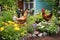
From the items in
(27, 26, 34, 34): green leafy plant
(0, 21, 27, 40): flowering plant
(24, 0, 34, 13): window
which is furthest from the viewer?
(24, 0, 34, 13): window

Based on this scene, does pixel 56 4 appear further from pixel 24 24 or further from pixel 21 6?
pixel 21 6

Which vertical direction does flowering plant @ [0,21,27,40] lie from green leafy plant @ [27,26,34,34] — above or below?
above

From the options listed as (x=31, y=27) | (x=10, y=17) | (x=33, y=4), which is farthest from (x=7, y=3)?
(x=33, y=4)

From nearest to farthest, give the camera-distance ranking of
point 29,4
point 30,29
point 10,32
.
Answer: point 10,32 → point 30,29 → point 29,4

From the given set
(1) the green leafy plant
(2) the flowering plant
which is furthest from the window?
(2) the flowering plant

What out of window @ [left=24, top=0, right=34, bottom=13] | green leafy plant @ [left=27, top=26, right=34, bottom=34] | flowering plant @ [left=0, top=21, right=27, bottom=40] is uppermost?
flowering plant @ [left=0, top=21, right=27, bottom=40]

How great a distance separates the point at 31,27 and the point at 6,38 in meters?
1.76

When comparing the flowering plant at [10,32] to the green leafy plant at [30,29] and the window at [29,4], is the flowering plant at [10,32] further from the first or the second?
the window at [29,4]

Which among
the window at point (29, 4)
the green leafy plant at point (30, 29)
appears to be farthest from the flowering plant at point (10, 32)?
the window at point (29, 4)

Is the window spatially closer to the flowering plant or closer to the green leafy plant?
the green leafy plant

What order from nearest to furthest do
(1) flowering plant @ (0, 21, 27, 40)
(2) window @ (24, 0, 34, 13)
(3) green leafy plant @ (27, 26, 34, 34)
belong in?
(1) flowering plant @ (0, 21, 27, 40) < (3) green leafy plant @ (27, 26, 34, 34) < (2) window @ (24, 0, 34, 13)

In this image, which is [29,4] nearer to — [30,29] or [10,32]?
[30,29]

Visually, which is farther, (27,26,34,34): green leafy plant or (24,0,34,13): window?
(24,0,34,13): window

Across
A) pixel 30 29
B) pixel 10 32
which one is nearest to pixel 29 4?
pixel 30 29
